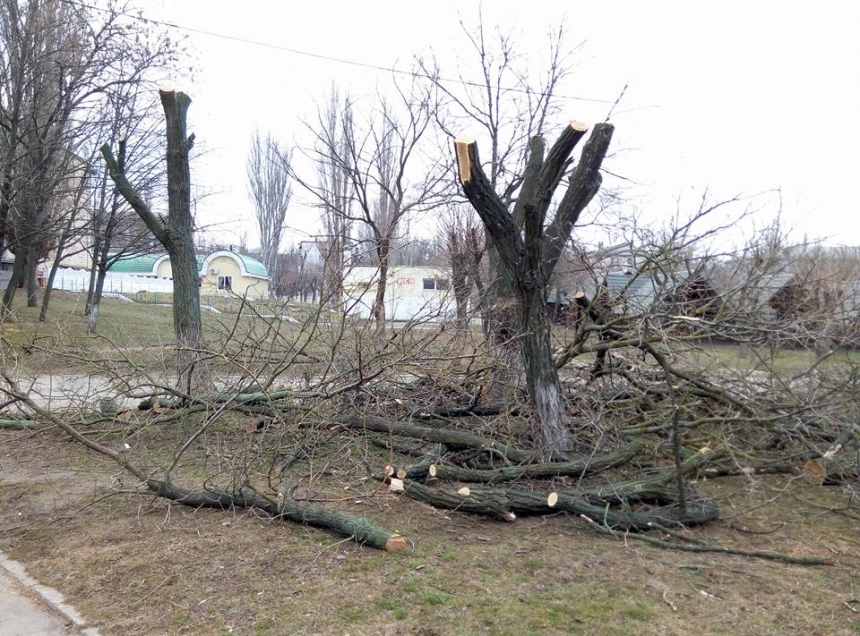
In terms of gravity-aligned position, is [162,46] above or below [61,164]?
above

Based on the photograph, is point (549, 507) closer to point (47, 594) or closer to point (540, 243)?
point (540, 243)

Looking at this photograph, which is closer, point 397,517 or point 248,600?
point 248,600

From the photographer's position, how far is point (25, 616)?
10.7 ft

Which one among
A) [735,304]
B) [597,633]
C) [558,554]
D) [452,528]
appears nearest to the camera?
[597,633]

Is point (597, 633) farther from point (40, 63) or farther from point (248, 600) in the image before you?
point (40, 63)

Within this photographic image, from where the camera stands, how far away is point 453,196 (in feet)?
41.7

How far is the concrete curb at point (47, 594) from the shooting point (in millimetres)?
3115

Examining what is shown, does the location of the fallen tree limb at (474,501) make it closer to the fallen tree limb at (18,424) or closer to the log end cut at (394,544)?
the log end cut at (394,544)

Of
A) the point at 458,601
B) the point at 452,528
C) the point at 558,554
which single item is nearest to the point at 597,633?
the point at 458,601

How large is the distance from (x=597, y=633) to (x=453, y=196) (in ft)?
34.3

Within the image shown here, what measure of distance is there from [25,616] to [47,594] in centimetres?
18

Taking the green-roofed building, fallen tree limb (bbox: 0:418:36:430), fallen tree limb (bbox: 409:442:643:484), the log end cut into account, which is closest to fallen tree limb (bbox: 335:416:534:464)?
fallen tree limb (bbox: 409:442:643:484)

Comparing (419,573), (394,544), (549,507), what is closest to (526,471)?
(549,507)

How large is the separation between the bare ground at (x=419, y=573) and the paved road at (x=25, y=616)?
0.40 feet
